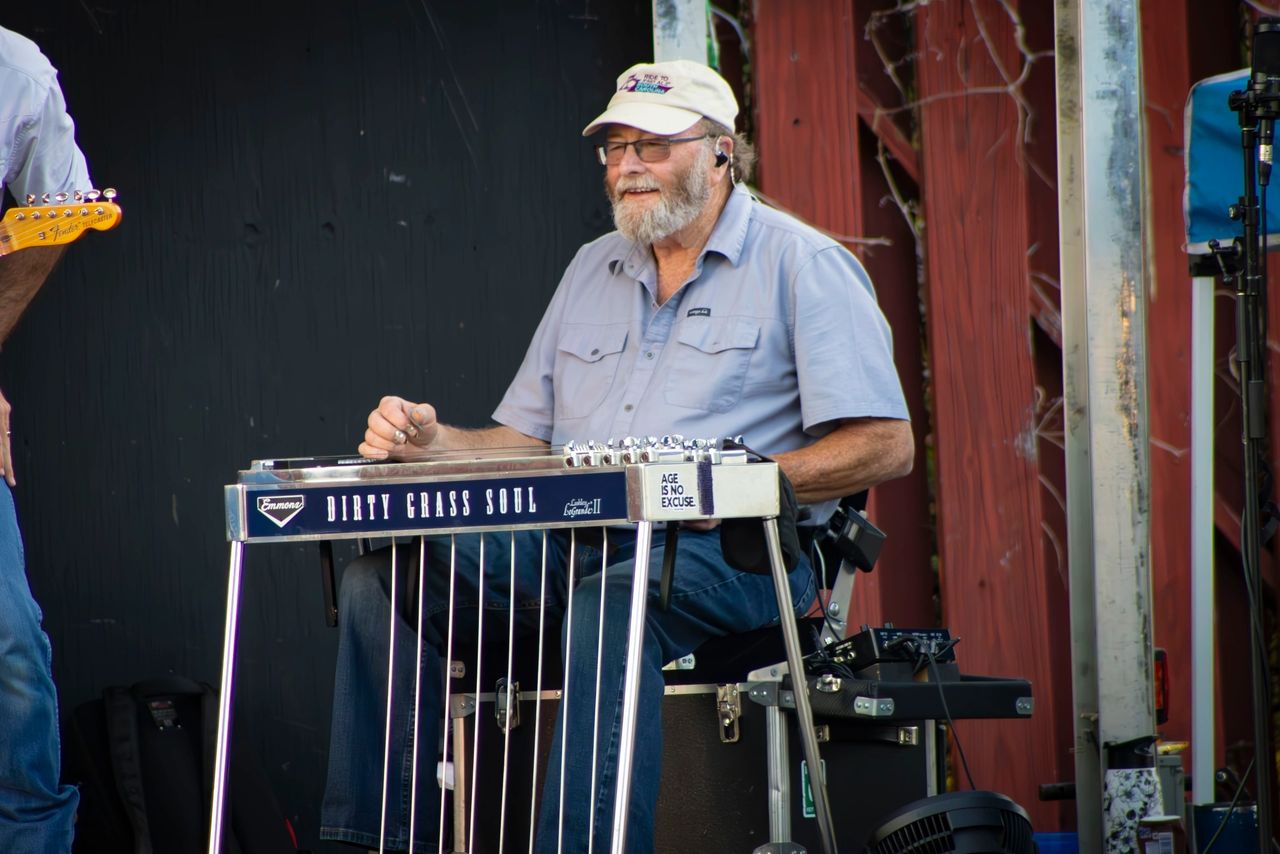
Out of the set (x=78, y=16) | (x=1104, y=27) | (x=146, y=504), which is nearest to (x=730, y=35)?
(x=1104, y=27)

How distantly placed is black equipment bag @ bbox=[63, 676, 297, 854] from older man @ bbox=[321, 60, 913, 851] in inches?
32.1

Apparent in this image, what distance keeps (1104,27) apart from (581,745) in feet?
7.60

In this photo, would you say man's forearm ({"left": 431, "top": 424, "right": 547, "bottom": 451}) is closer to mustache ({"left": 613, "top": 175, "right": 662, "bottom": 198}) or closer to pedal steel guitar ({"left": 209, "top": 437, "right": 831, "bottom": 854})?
mustache ({"left": 613, "top": 175, "right": 662, "bottom": 198})

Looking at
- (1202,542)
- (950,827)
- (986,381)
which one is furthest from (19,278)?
(1202,542)

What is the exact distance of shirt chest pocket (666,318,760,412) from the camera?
9.72 ft

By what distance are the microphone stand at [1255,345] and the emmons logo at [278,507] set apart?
190cm

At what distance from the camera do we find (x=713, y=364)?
2982 mm

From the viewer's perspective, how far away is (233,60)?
13.0ft

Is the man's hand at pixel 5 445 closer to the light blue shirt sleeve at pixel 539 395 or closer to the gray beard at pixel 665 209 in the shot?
the light blue shirt sleeve at pixel 539 395

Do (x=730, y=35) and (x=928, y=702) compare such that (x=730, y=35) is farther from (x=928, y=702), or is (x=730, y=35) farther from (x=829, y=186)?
(x=928, y=702)

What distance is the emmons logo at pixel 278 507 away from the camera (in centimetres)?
221

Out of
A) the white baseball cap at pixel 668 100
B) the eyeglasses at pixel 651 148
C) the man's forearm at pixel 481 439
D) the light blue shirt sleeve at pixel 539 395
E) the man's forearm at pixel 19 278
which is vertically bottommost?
the man's forearm at pixel 481 439

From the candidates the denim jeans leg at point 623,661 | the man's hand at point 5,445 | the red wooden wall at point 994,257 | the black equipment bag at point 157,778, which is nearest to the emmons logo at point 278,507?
the denim jeans leg at point 623,661

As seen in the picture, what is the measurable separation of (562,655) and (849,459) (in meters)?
0.65
